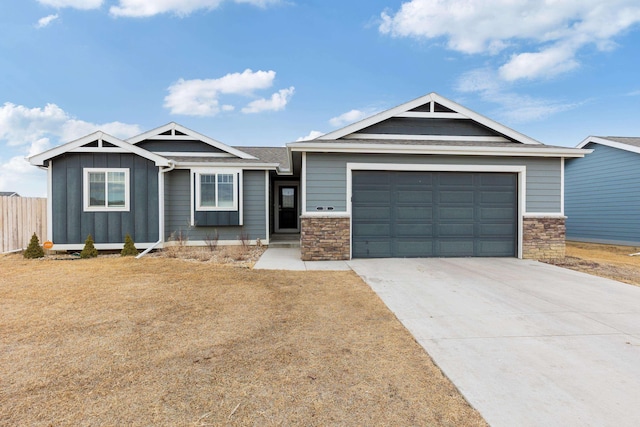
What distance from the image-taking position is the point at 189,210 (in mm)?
10320

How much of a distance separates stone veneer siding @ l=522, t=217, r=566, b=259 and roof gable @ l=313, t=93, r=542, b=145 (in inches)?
90.6

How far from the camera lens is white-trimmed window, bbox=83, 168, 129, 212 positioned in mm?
9172

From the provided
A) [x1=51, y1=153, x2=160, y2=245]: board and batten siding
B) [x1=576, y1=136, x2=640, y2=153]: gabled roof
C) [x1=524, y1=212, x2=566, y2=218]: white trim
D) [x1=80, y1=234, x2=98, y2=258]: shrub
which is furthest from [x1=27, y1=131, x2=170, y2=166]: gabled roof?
[x1=576, y1=136, x2=640, y2=153]: gabled roof

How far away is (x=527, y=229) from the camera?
831 centimetres

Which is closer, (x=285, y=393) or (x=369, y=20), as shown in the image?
(x=285, y=393)

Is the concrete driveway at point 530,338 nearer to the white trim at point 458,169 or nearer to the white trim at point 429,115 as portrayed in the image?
the white trim at point 458,169

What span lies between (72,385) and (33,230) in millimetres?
10595

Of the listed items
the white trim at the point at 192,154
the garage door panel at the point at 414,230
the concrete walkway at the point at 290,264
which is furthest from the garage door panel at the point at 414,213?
the white trim at the point at 192,154

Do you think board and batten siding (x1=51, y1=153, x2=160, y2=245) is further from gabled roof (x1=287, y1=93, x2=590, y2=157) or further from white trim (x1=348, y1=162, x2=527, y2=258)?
white trim (x1=348, y1=162, x2=527, y2=258)

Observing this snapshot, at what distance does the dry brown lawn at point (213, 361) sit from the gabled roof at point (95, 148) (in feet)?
16.8

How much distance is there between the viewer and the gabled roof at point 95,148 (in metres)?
8.81

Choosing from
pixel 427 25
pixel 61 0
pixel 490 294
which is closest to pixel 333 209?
pixel 490 294

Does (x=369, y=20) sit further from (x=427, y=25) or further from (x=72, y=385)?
(x=72, y=385)

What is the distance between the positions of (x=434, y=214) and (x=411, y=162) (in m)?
1.54
